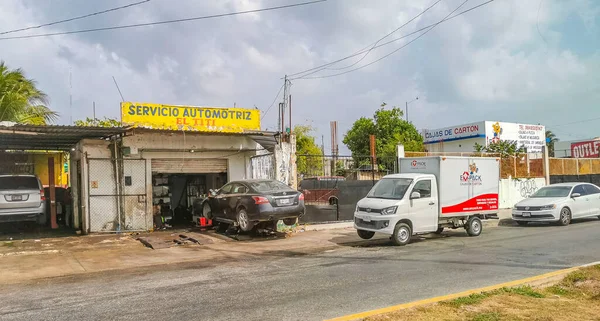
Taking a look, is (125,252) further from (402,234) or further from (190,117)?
(402,234)

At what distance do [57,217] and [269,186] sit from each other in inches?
398

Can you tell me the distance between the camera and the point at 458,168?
13.1 m

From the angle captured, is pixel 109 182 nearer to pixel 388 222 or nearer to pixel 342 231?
pixel 342 231

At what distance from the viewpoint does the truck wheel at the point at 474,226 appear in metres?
13.5

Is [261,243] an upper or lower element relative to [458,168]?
lower

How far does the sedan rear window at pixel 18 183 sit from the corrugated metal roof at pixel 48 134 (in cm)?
125

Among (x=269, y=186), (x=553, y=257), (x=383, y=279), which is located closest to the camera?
(x=383, y=279)

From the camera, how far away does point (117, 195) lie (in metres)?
15.0

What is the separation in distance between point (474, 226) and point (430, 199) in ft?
6.88

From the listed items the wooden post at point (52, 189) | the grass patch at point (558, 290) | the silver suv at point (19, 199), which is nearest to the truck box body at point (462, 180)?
the grass patch at point (558, 290)

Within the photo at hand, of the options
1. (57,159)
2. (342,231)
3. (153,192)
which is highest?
(57,159)

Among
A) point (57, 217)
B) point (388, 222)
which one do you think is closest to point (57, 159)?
point (57, 217)

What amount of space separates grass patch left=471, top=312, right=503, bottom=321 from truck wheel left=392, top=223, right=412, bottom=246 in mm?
6522

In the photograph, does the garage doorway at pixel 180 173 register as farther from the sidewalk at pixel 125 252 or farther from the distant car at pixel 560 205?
the distant car at pixel 560 205
